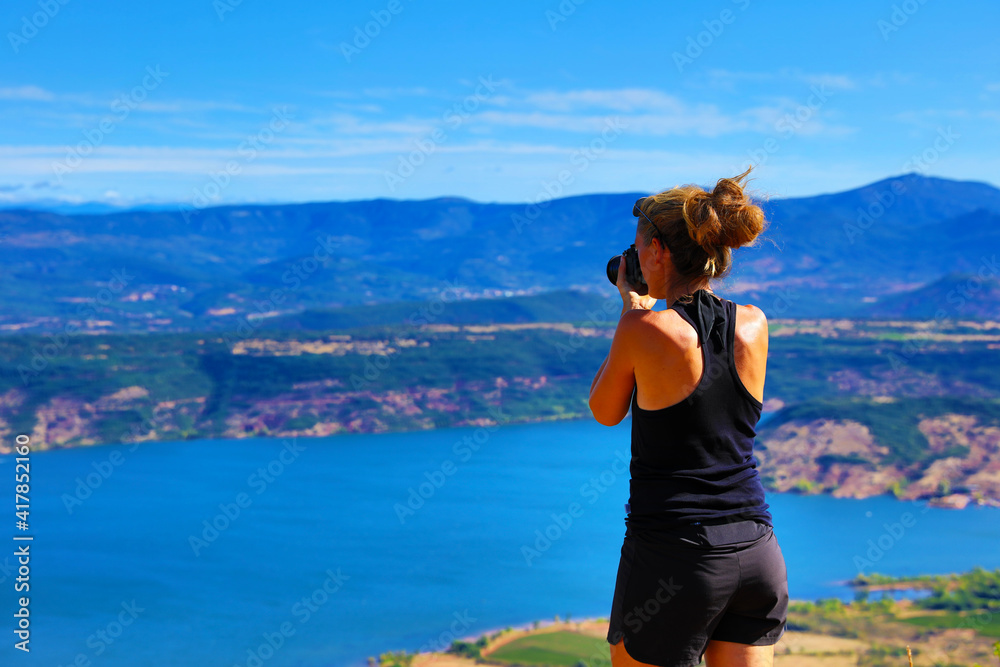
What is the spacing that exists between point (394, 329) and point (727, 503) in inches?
3733

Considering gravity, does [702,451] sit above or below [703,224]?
below

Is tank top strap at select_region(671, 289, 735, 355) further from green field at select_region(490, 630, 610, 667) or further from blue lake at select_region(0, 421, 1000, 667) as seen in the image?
blue lake at select_region(0, 421, 1000, 667)

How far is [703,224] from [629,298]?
0.68 ft

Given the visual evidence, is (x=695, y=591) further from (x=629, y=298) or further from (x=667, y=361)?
(x=629, y=298)

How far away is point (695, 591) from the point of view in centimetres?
161

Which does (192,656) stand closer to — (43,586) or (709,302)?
(43,586)

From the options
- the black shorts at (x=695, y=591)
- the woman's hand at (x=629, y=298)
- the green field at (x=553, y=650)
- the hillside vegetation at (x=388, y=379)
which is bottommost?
the green field at (x=553, y=650)

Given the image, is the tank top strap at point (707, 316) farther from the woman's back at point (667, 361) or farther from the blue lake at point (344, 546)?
the blue lake at point (344, 546)

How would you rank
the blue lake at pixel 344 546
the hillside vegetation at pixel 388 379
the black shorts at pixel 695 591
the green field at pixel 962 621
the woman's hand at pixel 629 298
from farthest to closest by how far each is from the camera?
1. the hillside vegetation at pixel 388 379
2. the blue lake at pixel 344 546
3. the green field at pixel 962 621
4. the woman's hand at pixel 629 298
5. the black shorts at pixel 695 591

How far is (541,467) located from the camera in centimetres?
6384

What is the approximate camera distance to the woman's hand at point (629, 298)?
1793mm

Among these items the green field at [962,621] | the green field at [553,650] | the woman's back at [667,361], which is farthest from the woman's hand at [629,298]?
the green field at [962,621]

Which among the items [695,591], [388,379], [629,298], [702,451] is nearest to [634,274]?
[629,298]

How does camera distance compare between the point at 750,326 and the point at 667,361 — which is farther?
the point at 750,326
